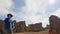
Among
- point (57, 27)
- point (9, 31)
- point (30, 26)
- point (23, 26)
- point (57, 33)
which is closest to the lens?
point (9, 31)

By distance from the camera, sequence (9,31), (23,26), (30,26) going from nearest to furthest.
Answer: (9,31) < (23,26) < (30,26)

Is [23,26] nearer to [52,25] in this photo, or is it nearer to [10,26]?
[52,25]

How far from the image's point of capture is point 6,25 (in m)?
6.64

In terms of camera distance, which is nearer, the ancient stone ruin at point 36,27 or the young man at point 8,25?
the young man at point 8,25

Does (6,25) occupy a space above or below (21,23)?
below

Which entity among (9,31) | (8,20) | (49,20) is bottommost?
(9,31)

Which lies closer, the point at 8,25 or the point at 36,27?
the point at 8,25

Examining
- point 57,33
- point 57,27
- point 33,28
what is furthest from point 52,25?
point 33,28

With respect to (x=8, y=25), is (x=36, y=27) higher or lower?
higher

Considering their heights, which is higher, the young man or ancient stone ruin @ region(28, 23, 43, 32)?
ancient stone ruin @ region(28, 23, 43, 32)

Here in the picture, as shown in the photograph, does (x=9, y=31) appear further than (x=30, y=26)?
No

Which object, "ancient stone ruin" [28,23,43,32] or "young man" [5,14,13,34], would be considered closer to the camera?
"young man" [5,14,13,34]

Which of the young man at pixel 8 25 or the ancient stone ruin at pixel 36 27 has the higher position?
the ancient stone ruin at pixel 36 27

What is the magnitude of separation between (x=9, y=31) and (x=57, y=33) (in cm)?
918
